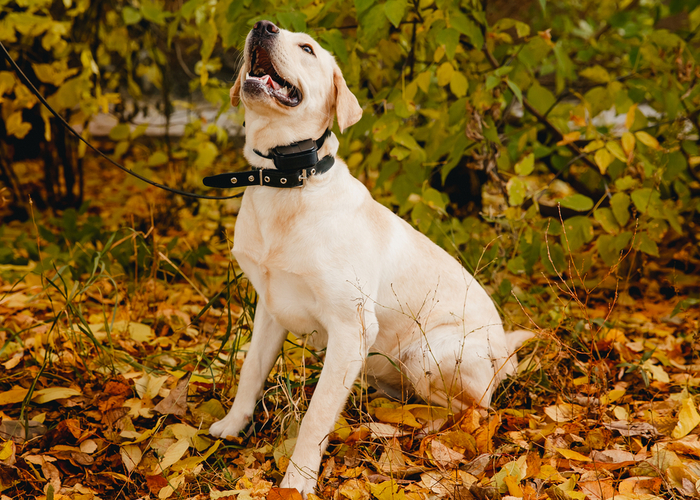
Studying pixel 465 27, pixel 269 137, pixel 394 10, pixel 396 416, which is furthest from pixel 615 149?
pixel 269 137

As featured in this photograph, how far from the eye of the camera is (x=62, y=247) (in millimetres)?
4523

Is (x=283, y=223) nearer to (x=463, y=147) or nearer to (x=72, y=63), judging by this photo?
(x=463, y=147)

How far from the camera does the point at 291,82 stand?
2.17 meters

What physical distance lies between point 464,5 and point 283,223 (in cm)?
186

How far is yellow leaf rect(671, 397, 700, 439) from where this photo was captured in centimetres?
227

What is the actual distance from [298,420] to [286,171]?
101 cm

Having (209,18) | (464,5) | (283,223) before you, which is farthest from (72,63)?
(283,223)

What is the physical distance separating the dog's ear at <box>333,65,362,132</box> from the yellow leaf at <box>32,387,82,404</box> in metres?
1.67

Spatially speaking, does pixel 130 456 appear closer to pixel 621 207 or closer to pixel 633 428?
pixel 633 428

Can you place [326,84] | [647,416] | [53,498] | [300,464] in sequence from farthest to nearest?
[647,416] < [326,84] < [300,464] < [53,498]

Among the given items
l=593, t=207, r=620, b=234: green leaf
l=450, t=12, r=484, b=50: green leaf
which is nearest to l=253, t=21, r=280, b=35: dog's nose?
l=450, t=12, r=484, b=50: green leaf

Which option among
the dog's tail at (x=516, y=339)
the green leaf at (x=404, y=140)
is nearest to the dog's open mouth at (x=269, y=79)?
the green leaf at (x=404, y=140)

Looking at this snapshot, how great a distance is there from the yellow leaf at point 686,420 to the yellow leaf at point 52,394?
8.42 ft

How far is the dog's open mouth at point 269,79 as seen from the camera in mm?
2101
